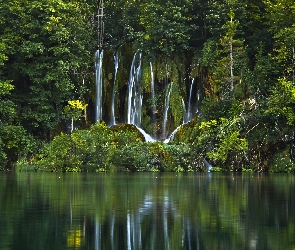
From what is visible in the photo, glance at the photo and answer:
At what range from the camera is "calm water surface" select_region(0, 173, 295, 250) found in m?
12.7

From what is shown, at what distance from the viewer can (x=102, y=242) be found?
12734mm

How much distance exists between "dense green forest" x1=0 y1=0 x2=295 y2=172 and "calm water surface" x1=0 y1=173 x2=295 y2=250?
17.7 meters

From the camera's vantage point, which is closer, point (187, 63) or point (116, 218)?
point (116, 218)

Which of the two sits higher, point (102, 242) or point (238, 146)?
point (238, 146)

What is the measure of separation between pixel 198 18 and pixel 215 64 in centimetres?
576

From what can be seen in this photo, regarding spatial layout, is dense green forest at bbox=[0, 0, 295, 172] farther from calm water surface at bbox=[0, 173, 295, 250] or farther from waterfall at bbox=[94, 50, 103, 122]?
calm water surface at bbox=[0, 173, 295, 250]

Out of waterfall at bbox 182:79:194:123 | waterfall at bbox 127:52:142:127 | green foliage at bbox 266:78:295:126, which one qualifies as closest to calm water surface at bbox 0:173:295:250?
green foliage at bbox 266:78:295:126

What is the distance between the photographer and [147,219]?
52.6 feet

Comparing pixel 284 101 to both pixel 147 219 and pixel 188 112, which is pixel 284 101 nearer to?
pixel 188 112

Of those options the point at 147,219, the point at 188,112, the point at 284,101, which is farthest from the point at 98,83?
the point at 147,219

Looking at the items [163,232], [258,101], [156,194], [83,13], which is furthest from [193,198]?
[83,13]

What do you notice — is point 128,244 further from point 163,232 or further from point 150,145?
point 150,145

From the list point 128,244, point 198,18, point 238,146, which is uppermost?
point 198,18

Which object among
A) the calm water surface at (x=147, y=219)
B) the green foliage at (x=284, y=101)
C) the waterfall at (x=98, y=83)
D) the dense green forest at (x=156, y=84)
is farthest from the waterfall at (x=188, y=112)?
the calm water surface at (x=147, y=219)
